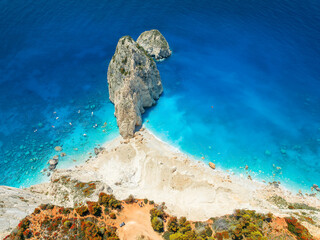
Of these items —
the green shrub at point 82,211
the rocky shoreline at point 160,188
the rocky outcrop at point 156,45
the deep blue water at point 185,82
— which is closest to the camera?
the green shrub at point 82,211

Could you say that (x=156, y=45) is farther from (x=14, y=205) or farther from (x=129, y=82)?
(x=14, y=205)

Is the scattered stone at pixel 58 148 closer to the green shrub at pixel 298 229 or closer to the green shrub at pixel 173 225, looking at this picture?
the green shrub at pixel 173 225

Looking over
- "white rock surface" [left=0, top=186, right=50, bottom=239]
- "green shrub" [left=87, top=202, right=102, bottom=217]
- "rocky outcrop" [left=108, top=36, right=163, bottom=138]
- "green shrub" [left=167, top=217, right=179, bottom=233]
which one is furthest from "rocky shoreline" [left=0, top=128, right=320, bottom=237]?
"rocky outcrop" [left=108, top=36, right=163, bottom=138]

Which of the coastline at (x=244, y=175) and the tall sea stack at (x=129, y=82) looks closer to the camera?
the coastline at (x=244, y=175)

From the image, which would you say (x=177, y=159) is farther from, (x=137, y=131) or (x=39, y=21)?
(x=39, y=21)

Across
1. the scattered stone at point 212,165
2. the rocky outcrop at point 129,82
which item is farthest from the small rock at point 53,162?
the scattered stone at point 212,165

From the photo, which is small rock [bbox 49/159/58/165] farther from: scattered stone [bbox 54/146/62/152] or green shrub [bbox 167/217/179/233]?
green shrub [bbox 167/217/179/233]
